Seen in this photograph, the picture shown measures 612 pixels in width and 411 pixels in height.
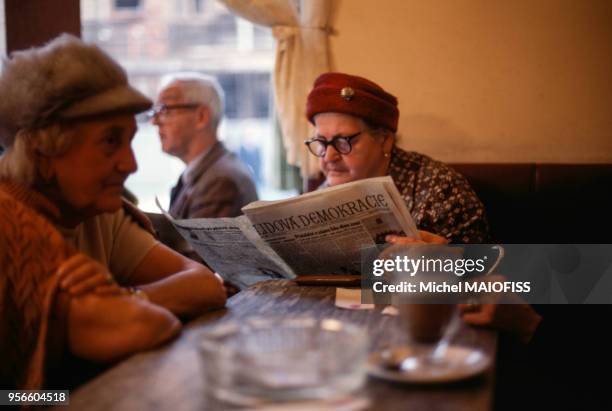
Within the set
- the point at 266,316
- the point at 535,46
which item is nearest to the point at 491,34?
the point at 535,46

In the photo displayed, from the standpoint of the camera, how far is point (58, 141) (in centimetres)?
126

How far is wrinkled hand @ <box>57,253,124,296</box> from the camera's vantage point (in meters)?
1.11

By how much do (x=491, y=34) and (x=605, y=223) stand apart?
81 cm

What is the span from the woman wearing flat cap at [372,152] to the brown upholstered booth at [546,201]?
32cm

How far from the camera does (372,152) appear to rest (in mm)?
2092

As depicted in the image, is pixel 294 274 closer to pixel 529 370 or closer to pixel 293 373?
pixel 529 370

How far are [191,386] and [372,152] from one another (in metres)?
1.27

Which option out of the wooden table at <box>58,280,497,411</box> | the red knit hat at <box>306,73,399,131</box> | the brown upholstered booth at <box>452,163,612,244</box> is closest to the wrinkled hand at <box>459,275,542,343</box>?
the wooden table at <box>58,280,497,411</box>

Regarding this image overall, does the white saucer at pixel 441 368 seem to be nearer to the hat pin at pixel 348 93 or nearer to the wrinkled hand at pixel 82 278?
the wrinkled hand at pixel 82 278

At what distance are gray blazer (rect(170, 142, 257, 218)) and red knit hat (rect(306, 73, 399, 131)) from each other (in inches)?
30.4

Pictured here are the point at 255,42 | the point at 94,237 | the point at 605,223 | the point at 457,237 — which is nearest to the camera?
the point at 94,237

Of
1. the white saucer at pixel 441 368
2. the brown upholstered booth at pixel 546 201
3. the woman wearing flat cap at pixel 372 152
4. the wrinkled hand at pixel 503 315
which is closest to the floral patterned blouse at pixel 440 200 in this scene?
the woman wearing flat cap at pixel 372 152

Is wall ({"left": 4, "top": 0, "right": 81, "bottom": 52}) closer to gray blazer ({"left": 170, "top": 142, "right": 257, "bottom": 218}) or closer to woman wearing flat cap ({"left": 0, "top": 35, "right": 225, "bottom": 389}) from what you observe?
gray blazer ({"left": 170, "top": 142, "right": 257, "bottom": 218})

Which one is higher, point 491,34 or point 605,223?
point 491,34
